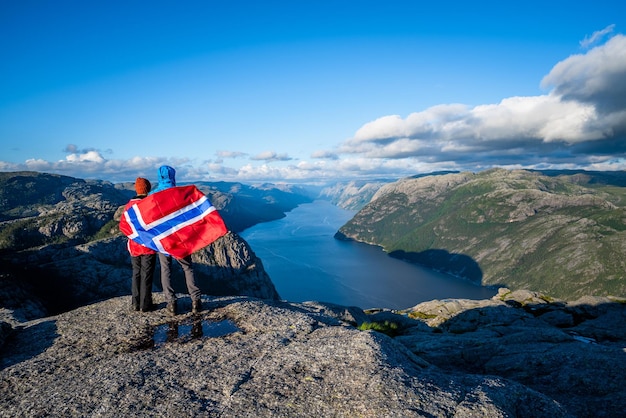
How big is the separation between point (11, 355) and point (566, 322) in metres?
50.5

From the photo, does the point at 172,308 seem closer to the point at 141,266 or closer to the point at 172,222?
the point at 141,266

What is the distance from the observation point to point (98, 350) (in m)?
11.1

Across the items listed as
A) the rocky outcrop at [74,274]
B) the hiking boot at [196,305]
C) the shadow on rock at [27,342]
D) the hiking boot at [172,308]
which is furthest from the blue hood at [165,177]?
the rocky outcrop at [74,274]

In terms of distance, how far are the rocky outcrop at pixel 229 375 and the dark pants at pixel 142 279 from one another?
925 mm

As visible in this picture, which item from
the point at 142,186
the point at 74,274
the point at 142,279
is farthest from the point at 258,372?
the point at 74,274

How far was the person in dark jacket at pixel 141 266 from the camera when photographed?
13.5 m

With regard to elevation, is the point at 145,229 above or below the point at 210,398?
above

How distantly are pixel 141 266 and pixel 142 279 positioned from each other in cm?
59

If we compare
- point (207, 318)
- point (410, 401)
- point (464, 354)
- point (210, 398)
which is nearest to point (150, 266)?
point (207, 318)

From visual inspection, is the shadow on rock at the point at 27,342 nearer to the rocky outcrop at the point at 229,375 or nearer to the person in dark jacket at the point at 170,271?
the rocky outcrop at the point at 229,375

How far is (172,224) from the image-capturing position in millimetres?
13336

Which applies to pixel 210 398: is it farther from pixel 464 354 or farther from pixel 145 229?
pixel 464 354

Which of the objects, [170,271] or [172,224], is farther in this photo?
[170,271]

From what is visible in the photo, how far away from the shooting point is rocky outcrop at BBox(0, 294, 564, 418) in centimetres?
795
